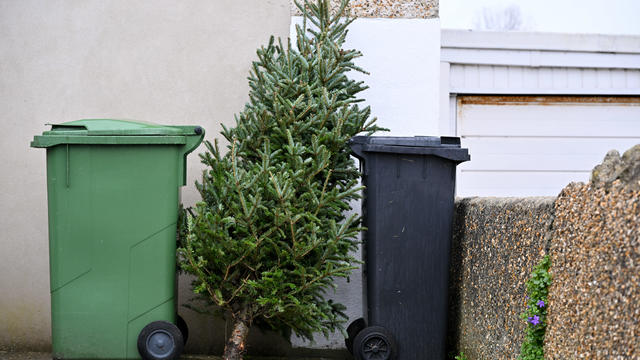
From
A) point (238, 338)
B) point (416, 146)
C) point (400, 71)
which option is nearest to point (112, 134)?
point (238, 338)

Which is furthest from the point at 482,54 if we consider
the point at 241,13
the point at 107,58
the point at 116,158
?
the point at 116,158

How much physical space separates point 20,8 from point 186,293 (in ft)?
7.88

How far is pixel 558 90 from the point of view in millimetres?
6449

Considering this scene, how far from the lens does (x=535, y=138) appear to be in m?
6.46

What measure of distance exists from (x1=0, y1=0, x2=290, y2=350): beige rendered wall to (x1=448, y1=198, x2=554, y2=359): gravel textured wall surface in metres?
1.98

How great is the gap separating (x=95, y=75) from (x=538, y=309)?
356cm

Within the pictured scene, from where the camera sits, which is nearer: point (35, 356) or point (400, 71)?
point (35, 356)

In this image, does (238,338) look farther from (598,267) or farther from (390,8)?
(390,8)

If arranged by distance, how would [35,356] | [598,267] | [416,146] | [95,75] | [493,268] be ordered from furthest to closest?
[95,75], [35,356], [416,146], [493,268], [598,267]

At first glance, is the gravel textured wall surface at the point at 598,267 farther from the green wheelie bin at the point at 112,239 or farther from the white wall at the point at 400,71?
the white wall at the point at 400,71

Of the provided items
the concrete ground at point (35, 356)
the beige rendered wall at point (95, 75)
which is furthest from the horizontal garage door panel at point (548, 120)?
the concrete ground at point (35, 356)

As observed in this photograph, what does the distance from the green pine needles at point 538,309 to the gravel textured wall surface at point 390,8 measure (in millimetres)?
2646

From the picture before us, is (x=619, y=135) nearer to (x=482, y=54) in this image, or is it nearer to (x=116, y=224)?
(x=482, y=54)

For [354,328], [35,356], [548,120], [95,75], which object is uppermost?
[95,75]
